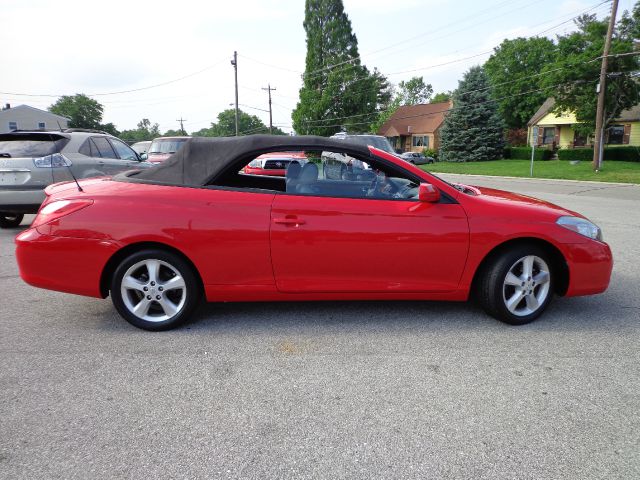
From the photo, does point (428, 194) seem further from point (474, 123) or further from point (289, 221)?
point (474, 123)

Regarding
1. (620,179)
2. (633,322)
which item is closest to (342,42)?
(620,179)

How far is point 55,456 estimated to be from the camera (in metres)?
2.25

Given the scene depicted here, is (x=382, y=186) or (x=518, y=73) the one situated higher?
(x=518, y=73)

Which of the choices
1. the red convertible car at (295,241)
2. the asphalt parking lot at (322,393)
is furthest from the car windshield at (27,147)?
the red convertible car at (295,241)

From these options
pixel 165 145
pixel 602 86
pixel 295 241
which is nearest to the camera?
pixel 295 241

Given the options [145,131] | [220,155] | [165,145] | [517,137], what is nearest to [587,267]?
[220,155]

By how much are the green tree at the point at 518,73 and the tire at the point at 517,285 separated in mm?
59432

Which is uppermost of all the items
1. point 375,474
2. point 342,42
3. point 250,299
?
point 342,42

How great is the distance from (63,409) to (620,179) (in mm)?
23986

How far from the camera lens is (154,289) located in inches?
145

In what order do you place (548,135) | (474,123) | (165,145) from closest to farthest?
(165,145)
(474,123)
(548,135)

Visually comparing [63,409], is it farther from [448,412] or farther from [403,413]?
[448,412]

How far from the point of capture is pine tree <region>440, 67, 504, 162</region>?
132 ft

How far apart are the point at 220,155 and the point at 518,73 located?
6437 cm
